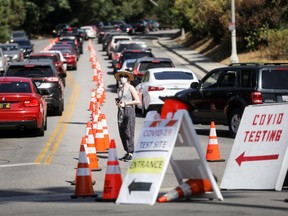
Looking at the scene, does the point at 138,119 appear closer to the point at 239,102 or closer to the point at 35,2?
the point at 239,102

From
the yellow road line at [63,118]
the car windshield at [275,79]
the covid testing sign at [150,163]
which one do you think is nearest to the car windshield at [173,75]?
the yellow road line at [63,118]

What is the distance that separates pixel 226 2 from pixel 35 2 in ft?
190

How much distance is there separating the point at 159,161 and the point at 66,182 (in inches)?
173

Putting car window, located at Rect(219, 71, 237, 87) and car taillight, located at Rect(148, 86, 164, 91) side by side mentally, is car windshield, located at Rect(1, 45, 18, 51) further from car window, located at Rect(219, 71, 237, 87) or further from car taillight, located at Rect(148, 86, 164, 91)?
car window, located at Rect(219, 71, 237, 87)

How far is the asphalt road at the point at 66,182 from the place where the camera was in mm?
10898

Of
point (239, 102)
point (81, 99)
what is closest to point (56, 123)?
point (239, 102)

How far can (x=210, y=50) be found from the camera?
5959cm

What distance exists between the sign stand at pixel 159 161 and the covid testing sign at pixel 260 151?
163 cm

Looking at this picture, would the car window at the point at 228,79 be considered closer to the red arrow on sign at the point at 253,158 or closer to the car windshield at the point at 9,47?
the red arrow on sign at the point at 253,158

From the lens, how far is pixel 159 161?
432 inches

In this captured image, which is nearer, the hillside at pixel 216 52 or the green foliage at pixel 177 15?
the hillside at pixel 216 52

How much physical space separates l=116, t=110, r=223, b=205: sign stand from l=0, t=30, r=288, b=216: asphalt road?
17 centimetres

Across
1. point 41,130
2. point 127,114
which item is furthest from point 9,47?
point 127,114

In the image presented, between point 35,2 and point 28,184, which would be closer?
point 28,184
